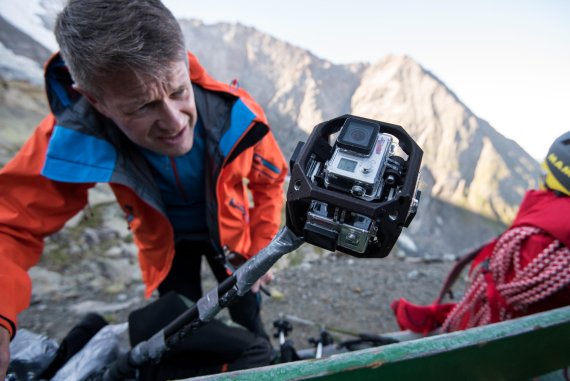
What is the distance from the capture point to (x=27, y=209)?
5.26ft

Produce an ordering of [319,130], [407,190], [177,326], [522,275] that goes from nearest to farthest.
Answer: [407,190]
[319,130]
[177,326]
[522,275]

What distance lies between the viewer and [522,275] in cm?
169

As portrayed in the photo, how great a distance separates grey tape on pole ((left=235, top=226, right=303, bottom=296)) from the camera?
2.77 ft

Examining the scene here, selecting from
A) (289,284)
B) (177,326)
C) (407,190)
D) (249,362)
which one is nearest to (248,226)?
(249,362)

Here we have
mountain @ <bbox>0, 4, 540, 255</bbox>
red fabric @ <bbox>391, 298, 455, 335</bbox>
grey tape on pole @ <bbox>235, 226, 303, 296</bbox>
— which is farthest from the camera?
mountain @ <bbox>0, 4, 540, 255</bbox>

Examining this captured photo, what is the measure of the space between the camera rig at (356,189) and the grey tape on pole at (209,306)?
1.37 feet

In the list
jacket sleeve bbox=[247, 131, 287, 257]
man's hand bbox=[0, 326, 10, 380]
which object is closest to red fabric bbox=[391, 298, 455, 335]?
jacket sleeve bbox=[247, 131, 287, 257]

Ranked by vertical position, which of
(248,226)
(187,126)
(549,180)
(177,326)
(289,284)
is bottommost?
(289,284)

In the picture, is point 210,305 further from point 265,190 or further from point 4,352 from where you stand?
point 265,190

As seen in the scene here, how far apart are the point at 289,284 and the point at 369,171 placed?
4.33 meters

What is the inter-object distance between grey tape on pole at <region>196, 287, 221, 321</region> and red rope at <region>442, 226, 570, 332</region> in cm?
153

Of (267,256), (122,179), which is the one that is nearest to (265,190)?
(122,179)

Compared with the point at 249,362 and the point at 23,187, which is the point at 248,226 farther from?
the point at 23,187

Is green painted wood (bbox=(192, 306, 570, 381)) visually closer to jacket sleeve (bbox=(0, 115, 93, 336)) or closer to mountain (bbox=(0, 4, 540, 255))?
jacket sleeve (bbox=(0, 115, 93, 336))
